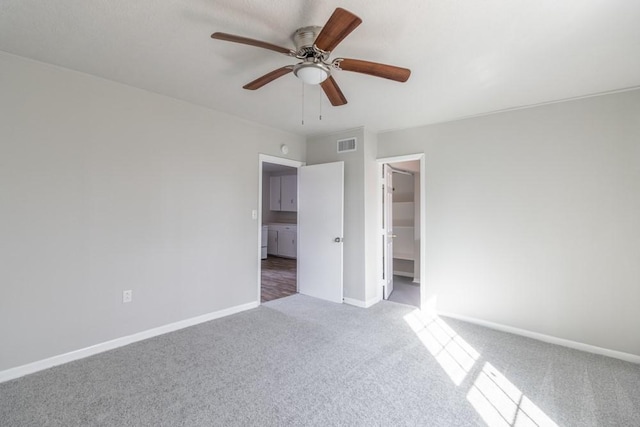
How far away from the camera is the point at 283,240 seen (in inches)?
310

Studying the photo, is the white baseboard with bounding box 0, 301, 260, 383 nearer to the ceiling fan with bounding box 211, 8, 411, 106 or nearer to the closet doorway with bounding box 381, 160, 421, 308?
the closet doorway with bounding box 381, 160, 421, 308

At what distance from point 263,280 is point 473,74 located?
450 centimetres

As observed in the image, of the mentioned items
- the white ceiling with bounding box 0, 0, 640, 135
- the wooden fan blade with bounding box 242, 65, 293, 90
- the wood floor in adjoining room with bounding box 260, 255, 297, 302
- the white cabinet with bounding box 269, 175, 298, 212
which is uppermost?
the white ceiling with bounding box 0, 0, 640, 135

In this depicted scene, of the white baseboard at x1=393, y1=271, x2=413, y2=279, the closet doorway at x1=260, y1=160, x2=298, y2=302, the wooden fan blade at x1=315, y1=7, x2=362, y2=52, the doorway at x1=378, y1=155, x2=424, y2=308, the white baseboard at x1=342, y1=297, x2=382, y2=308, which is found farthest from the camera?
the closet doorway at x1=260, y1=160, x2=298, y2=302

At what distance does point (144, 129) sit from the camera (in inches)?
115

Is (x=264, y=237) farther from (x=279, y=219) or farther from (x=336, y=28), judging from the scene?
(x=336, y=28)

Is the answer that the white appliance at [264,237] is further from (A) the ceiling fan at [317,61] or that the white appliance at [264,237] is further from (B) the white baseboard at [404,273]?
(A) the ceiling fan at [317,61]

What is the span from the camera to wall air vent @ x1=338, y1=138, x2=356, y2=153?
414 centimetres

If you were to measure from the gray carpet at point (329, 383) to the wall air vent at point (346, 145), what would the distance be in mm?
2418

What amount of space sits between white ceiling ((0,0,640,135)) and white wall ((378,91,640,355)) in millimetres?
363

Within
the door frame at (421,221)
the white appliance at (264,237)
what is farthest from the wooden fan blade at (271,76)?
the white appliance at (264,237)

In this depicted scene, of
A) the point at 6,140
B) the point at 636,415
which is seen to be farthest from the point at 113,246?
the point at 636,415

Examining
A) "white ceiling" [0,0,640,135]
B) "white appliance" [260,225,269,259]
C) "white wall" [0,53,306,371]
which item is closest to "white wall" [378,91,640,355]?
"white ceiling" [0,0,640,135]

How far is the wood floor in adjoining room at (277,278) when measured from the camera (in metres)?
4.59
